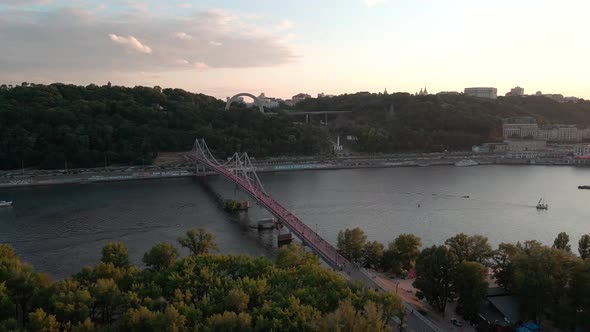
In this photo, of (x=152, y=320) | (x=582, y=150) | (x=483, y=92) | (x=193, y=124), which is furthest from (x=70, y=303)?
(x=483, y=92)

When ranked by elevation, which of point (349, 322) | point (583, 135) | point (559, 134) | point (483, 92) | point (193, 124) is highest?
point (483, 92)

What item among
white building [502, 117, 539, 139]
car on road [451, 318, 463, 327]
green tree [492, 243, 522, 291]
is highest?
white building [502, 117, 539, 139]

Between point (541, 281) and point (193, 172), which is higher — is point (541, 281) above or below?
below

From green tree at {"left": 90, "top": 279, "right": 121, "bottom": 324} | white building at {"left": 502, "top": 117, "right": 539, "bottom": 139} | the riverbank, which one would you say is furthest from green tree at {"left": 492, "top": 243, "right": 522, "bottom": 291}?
white building at {"left": 502, "top": 117, "right": 539, "bottom": 139}

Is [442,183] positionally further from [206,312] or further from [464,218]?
[206,312]

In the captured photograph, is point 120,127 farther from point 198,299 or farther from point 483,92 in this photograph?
point 483,92

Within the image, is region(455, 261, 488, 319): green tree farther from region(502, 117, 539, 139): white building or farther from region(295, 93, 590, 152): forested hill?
region(502, 117, 539, 139): white building

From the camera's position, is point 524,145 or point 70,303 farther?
point 524,145

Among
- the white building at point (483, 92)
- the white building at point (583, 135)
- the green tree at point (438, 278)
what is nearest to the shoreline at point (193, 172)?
the white building at point (583, 135)
